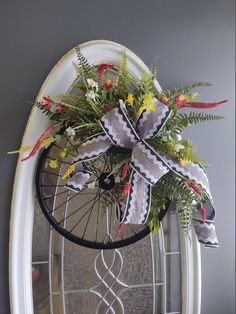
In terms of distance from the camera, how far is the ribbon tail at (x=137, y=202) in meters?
1.04

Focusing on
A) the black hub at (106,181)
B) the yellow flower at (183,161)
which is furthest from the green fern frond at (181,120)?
the black hub at (106,181)

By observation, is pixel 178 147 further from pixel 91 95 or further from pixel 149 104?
pixel 91 95

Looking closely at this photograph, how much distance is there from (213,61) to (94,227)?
820 millimetres

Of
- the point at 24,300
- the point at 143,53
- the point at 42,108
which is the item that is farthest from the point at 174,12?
the point at 24,300

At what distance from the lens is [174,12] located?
1.44 m

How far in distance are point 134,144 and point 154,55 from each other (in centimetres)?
48

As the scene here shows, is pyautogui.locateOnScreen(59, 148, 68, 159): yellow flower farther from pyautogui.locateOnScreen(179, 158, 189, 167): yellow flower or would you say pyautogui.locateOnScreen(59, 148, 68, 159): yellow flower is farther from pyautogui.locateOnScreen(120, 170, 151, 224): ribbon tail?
pyautogui.locateOnScreen(179, 158, 189, 167): yellow flower

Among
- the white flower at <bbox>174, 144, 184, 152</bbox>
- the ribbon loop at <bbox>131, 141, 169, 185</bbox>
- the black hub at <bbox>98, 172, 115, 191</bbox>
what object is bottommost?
the black hub at <bbox>98, 172, 115, 191</bbox>

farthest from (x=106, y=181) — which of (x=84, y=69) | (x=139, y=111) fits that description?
(x=84, y=69)

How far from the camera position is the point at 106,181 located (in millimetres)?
1116

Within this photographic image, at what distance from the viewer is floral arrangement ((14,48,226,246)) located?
1.03 meters

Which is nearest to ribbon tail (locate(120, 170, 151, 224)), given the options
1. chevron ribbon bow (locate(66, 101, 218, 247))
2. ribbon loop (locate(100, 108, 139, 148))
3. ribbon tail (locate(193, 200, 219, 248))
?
chevron ribbon bow (locate(66, 101, 218, 247))

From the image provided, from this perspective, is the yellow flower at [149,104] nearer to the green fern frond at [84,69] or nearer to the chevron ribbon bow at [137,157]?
the chevron ribbon bow at [137,157]

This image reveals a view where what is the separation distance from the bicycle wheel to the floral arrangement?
4 centimetres
